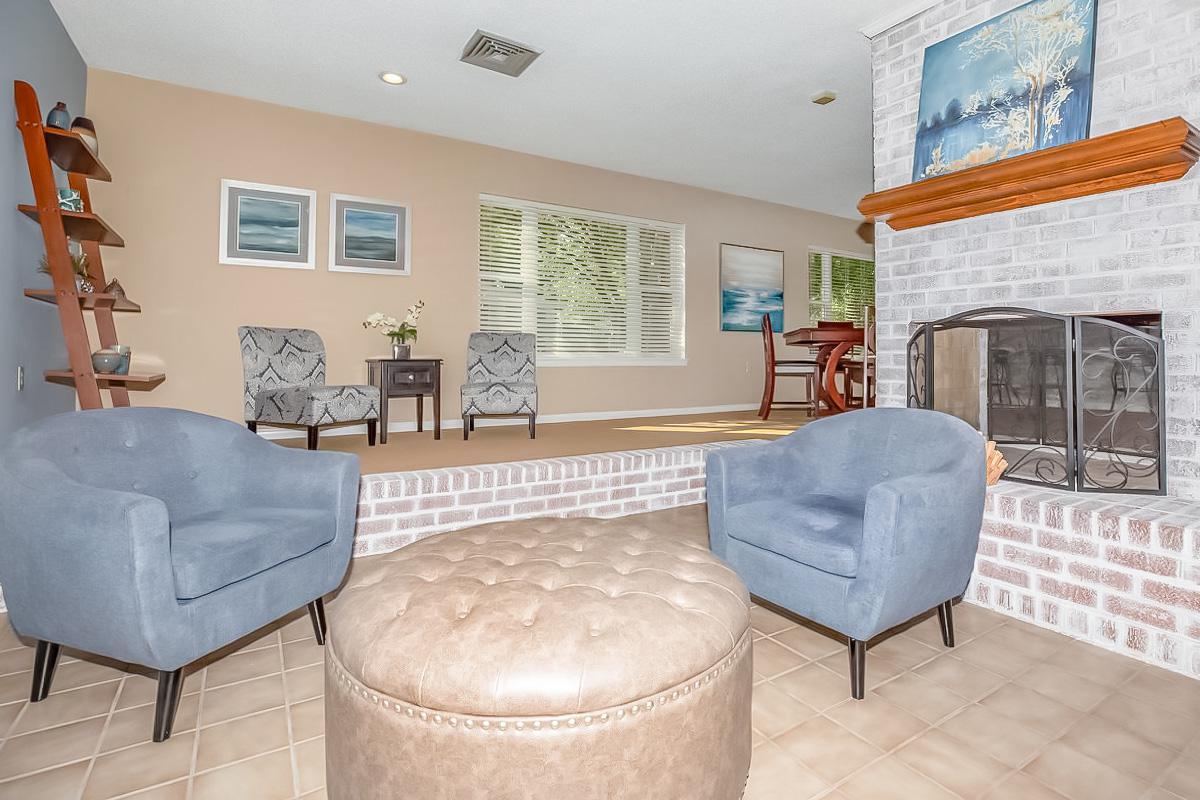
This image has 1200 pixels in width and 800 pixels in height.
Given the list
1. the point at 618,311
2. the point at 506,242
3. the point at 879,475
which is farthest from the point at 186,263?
the point at 879,475

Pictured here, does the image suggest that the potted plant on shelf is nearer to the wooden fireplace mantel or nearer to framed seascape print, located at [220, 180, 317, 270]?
framed seascape print, located at [220, 180, 317, 270]

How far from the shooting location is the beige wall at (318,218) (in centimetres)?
412

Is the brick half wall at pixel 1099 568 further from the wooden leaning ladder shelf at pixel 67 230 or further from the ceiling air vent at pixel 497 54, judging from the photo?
the wooden leaning ladder shelf at pixel 67 230

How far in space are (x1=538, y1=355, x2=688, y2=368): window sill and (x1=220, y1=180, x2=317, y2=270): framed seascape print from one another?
2180 mm

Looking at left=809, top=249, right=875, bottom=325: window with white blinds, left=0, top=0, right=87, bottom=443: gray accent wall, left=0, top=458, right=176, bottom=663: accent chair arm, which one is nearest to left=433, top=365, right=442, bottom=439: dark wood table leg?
left=0, top=0, right=87, bottom=443: gray accent wall

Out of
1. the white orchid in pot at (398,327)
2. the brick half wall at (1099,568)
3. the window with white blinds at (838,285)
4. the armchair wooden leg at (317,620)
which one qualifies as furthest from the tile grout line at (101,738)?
the window with white blinds at (838,285)

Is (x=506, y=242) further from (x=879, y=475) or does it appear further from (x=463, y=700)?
(x=463, y=700)

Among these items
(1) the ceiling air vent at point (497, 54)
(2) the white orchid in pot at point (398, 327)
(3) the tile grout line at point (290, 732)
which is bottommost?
(3) the tile grout line at point (290, 732)

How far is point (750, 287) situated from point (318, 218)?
464 centimetres

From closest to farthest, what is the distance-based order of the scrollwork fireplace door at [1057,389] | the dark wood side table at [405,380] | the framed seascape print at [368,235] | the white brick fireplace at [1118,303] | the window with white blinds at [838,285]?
1. the white brick fireplace at [1118,303]
2. the scrollwork fireplace door at [1057,389]
3. the dark wood side table at [405,380]
4. the framed seascape print at [368,235]
5. the window with white blinds at [838,285]

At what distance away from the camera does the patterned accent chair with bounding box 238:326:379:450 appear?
3.68 meters

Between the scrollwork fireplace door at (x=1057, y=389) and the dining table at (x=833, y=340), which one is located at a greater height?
the dining table at (x=833, y=340)

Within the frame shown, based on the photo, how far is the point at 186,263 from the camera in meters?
4.26

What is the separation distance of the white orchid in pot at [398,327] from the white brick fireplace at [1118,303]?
3.64 metres
